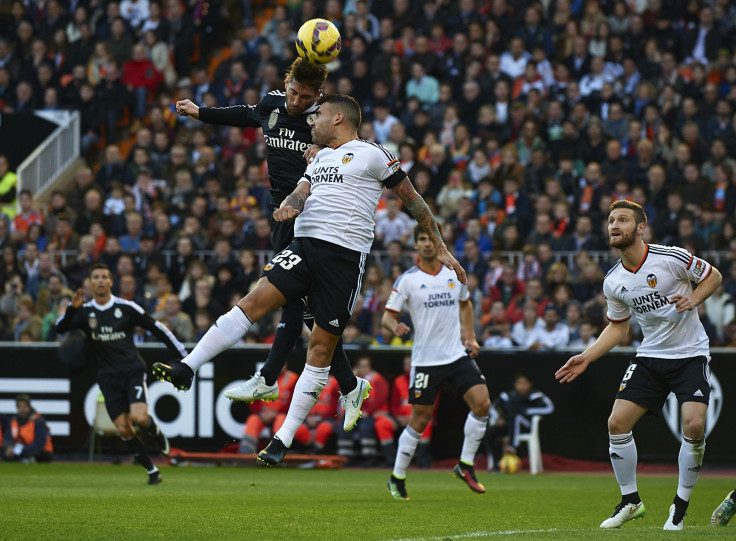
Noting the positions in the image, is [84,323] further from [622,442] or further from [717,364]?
[717,364]

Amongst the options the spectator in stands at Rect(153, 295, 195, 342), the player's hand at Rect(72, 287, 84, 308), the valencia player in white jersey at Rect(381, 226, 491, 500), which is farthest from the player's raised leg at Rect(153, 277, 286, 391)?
the spectator in stands at Rect(153, 295, 195, 342)

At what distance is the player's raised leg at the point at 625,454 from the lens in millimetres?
9469

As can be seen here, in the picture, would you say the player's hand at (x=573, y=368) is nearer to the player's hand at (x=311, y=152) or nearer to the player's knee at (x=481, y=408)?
the player's hand at (x=311, y=152)

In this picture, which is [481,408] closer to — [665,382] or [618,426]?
[618,426]

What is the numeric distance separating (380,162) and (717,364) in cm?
958

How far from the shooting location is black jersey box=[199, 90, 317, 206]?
31.2 ft

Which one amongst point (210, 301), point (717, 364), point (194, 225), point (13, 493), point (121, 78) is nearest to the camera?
point (13, 493)

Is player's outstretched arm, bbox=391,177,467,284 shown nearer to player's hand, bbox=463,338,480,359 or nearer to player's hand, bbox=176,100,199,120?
player's hand, bbox=176,100,199,120

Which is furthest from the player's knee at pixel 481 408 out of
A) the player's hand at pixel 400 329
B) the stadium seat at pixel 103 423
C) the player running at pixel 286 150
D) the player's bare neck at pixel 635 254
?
the stadium seat at pixel 103 423

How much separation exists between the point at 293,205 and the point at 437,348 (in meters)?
4.91

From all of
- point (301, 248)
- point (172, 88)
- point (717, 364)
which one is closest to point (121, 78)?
point (172, 88)

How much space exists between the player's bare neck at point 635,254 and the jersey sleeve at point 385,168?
2059 mm

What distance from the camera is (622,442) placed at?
9688 mm

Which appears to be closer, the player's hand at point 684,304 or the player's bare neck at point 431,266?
the player's hand at point 684,304
